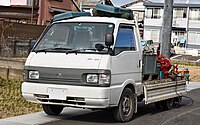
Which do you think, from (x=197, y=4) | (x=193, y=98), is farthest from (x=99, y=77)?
(x=197, y=4)

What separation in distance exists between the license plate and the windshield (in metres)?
0.91

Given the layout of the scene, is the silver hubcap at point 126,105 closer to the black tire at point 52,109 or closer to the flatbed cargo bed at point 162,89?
the flatbed cargo bed at point 162,89

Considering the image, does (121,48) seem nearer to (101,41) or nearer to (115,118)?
(101,41)

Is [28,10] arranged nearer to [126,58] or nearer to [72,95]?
[126,58]

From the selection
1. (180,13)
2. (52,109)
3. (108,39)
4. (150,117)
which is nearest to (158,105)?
(150,117)

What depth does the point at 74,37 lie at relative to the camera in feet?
30.1

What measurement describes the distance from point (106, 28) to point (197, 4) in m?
51.5

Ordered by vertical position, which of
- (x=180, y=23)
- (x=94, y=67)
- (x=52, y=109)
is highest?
(x=180, y=23)

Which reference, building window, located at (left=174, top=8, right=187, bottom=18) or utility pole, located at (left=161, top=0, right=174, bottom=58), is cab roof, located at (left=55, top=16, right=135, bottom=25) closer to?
utility pole, located at (left=161, top=0, right=174, bottom=58)

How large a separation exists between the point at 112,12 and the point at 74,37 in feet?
3.91

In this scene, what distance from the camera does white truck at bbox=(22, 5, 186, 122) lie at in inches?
326

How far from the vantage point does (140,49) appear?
976 centimetres

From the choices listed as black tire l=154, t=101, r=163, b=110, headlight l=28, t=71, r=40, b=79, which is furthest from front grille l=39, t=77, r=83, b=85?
black tire l=154, t=101, r=163, b=110

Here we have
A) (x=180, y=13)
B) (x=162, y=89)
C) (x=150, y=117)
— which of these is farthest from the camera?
(x=180, y=13)
